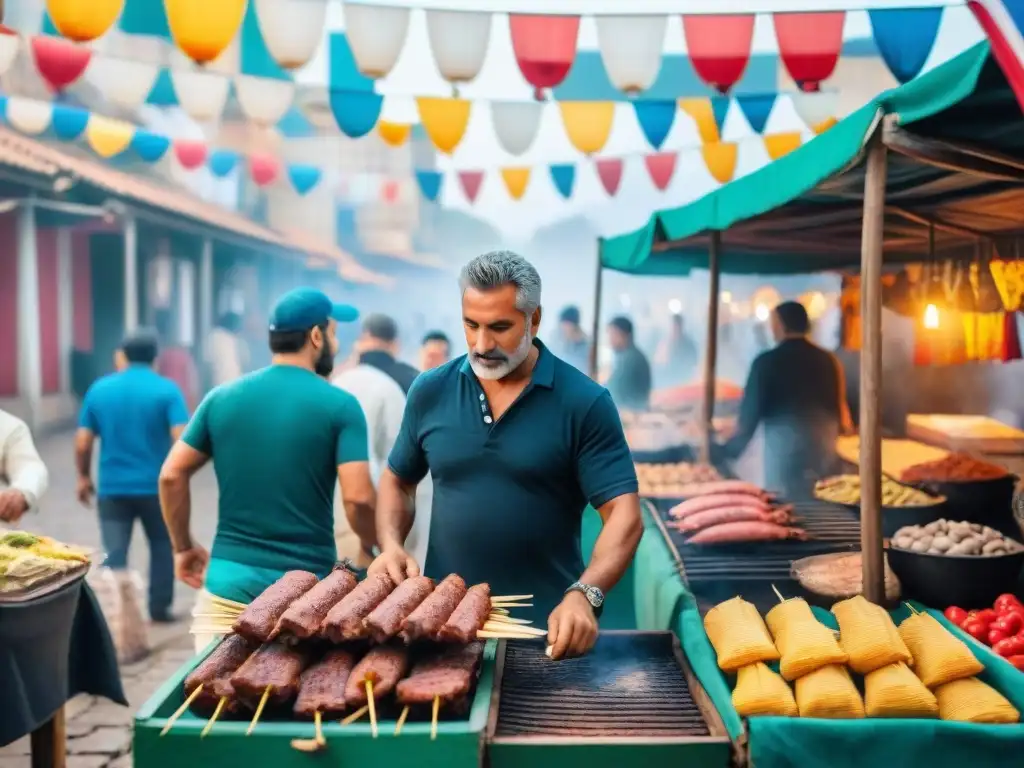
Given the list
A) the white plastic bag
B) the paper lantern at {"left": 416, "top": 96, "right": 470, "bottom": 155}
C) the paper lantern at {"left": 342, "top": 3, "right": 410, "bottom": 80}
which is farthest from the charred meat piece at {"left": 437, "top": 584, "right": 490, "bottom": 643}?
the paper lantern at {"left": 416, "top": 96, "right": 470, "bottom": 155}

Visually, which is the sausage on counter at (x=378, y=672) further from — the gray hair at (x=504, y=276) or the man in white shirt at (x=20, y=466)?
the man in white shirt at (x=20, y=466)

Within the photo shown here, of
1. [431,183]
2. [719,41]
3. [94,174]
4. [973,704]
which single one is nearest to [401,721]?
[973,704]

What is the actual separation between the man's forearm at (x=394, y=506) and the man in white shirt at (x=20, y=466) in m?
2.34

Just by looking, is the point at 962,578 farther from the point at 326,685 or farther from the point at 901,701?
the point at 326,685

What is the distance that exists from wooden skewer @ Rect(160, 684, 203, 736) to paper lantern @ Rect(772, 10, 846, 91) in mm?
6106

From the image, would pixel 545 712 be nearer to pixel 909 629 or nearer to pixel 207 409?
pixel 909 629

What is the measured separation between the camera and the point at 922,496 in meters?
4.79

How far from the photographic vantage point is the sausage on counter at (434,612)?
7.52 ft

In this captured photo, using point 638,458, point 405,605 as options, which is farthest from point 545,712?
point 638,458

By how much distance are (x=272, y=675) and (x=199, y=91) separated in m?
7.61

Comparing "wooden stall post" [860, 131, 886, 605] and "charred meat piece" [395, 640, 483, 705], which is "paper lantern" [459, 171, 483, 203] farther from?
"charred meat piece" [395, 640, 483, 705]

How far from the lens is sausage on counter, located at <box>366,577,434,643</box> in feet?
7.52

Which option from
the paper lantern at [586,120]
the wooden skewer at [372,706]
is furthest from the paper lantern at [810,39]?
the wooden skewer at [372,706]

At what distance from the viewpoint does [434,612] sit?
2393mm
